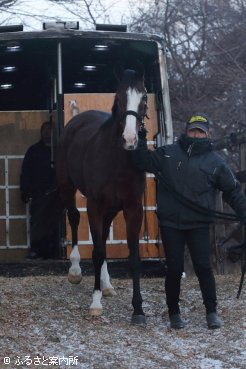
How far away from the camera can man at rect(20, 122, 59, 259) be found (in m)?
10.9

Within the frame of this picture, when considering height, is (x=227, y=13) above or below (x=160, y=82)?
above

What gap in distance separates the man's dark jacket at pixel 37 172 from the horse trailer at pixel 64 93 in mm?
379

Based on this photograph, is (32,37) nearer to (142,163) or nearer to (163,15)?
(142,163)

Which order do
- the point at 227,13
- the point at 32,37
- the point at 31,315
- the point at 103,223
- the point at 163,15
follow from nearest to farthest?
→ the point at 31,315
the point at 103,223
the point at 32,37
the point at 227,13
the point at 163,15

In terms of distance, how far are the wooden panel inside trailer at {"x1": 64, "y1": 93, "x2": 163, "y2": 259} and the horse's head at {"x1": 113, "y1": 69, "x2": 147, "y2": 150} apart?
2587 millimetres

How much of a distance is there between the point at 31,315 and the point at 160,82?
351 centimetres

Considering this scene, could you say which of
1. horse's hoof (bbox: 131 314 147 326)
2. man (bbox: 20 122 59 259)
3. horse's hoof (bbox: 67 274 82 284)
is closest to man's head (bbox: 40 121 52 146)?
man (bbox: 20 122 59 259)

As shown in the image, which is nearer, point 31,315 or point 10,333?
point 10,333

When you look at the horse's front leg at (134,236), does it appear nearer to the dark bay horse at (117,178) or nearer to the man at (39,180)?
the dark bay horse at (117,178)

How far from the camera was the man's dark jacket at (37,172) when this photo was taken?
35.8ft

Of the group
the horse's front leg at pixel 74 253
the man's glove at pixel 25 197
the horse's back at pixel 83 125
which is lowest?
the horse's front leg at pixel 74 253

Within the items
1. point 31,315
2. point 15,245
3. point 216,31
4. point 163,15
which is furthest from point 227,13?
point 31,315

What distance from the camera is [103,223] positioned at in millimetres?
8469

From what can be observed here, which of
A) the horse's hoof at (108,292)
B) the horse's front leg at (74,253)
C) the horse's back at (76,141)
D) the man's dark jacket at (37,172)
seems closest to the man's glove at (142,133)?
the horse's back at (76,141)
